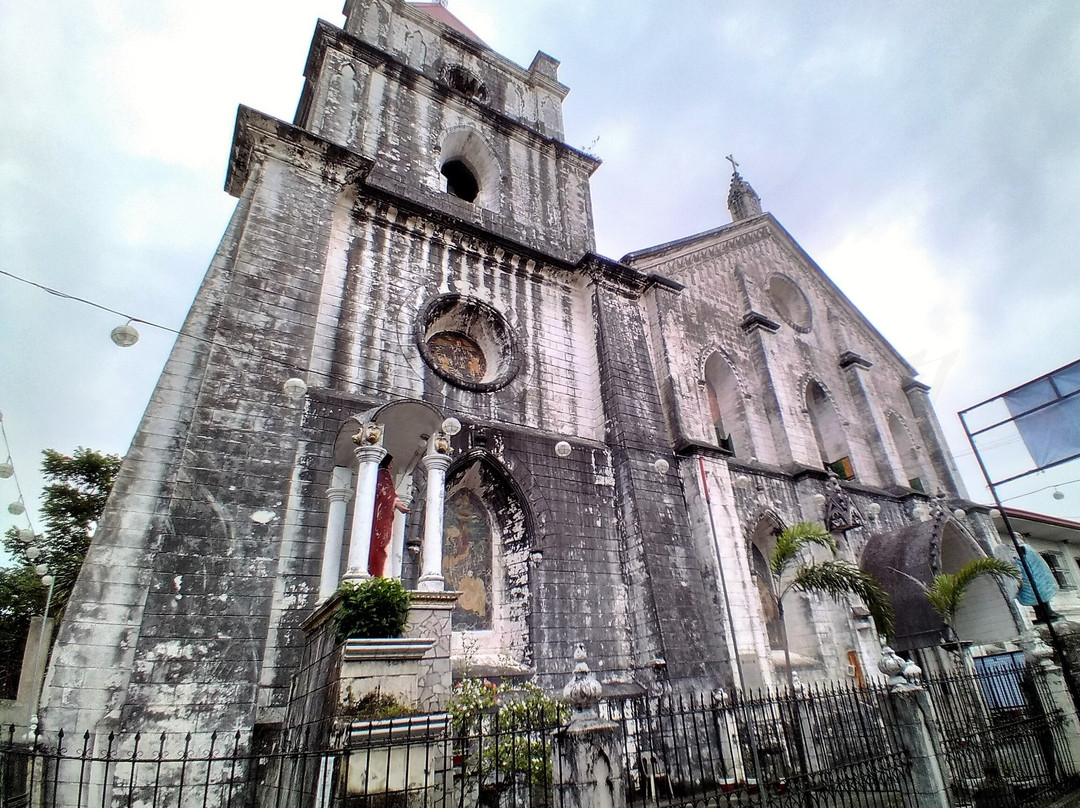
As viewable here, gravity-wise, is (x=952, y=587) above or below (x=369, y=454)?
below

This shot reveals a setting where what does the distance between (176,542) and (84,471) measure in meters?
21.1

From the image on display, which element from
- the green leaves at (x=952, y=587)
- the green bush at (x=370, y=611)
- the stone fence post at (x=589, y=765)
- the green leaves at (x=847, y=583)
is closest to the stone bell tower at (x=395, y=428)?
the green bush at (x=370, y=611)

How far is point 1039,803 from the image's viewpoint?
25.9 ft

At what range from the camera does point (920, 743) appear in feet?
22.7

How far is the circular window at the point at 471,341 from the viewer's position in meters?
11.6

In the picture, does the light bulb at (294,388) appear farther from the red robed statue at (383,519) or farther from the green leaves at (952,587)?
the green leaves at (952,587)

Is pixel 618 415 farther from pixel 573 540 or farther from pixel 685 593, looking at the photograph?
pixel 685 593

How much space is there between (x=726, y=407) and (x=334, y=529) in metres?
11.2

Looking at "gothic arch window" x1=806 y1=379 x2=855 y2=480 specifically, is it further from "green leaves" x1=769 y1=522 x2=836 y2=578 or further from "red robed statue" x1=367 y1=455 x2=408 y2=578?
"red robed statue" x1=367 y1=455 x2=408 y2=578

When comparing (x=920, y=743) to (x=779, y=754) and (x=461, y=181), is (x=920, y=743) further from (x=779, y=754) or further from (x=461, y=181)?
(x=461, y=181)

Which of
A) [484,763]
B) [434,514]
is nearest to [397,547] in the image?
[434,514]

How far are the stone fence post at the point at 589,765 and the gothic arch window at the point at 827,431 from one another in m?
14.6

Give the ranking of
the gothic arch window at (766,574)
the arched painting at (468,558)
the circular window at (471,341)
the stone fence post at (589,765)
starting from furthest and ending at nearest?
the gothic arch window at (766,574), the circular window at (471,341), the arched painting at (468,558), the stone fence post at (589,765)

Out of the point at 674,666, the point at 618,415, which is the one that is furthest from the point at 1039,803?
the point at 618,415
